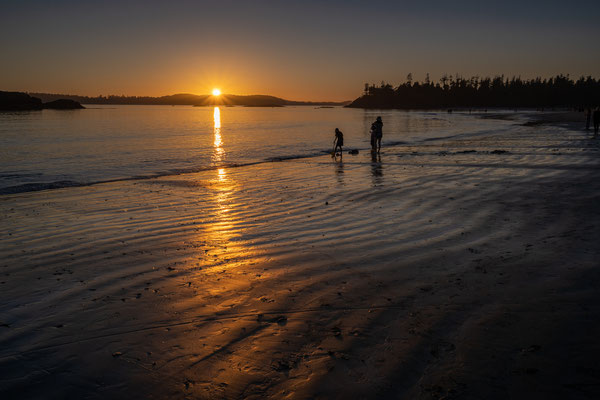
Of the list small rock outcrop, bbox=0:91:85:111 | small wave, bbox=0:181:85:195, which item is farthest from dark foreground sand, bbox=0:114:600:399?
small rock outcrop, bbox=0:91:85:111

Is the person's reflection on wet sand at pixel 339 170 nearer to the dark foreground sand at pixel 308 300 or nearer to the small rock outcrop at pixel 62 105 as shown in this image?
the dark foreground sand at pixel 308 300

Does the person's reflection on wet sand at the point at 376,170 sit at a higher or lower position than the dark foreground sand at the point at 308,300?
higher

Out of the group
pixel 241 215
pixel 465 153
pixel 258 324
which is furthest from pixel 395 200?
pixel 465 153

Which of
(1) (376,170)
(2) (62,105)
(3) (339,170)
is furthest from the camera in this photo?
→ (2) (62,105)

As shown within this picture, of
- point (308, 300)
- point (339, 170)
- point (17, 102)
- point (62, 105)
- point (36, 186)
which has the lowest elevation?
point (308, 300)

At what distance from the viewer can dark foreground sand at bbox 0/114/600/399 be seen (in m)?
3.59

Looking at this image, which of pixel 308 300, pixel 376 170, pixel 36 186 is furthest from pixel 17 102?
pixel 308 300

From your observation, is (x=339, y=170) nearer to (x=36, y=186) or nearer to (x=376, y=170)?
(x=376, y=170)

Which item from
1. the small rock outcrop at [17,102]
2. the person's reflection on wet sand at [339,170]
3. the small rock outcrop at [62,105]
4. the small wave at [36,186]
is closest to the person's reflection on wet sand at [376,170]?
the person's reflection on wet sand at [339,170]

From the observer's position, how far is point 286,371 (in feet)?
12.1

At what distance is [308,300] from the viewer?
5.17 m

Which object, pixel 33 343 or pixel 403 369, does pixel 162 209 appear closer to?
pixel 33 343

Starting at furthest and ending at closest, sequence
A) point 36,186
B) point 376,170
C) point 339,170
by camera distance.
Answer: point 339,170, point 376,170, point 36,186

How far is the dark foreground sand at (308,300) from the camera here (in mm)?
3586
